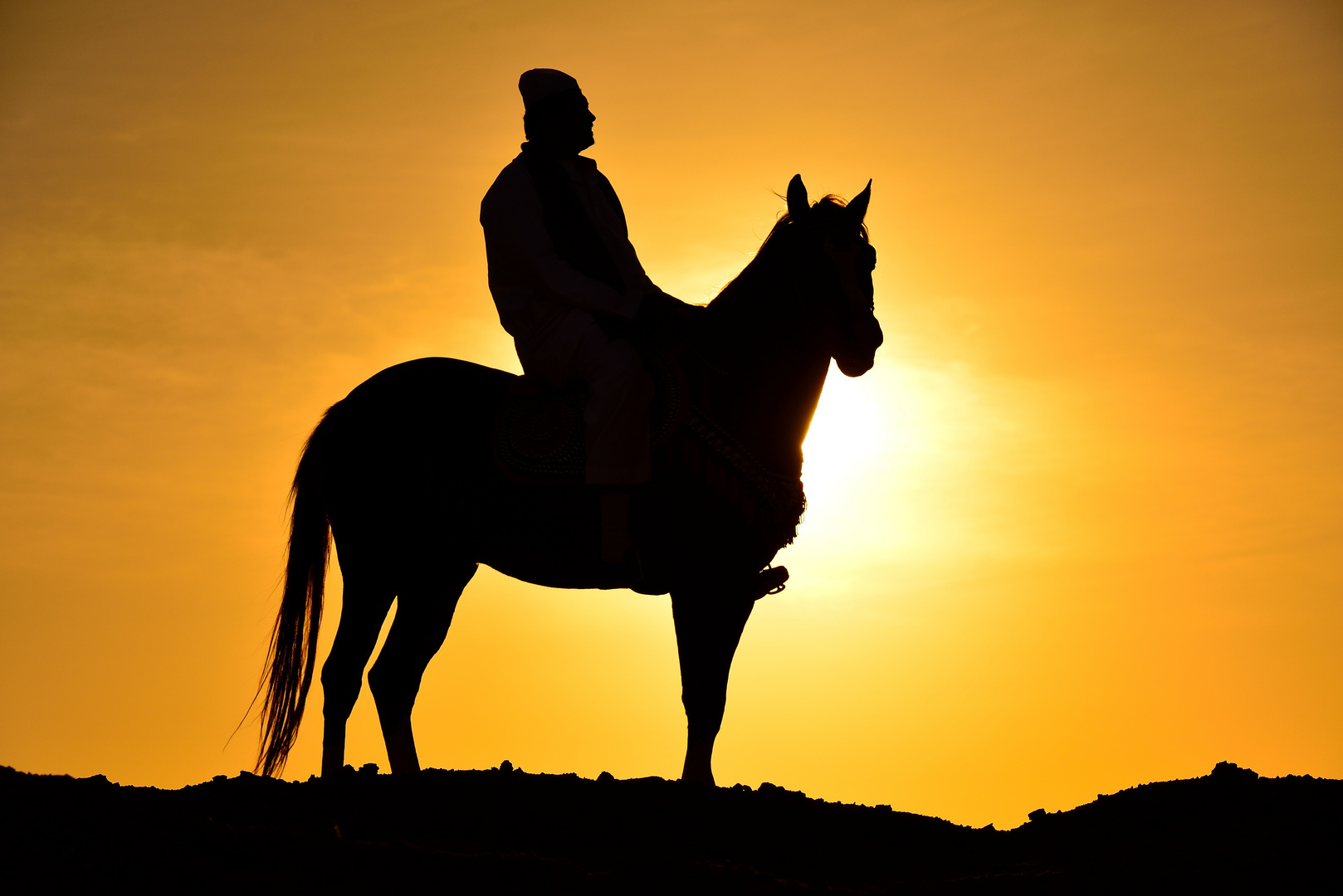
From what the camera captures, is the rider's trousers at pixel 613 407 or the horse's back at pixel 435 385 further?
the horse's back at pixel 435 385

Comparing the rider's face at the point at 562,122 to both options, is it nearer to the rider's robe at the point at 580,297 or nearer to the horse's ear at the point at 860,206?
the rider's robe at the point at 580,297

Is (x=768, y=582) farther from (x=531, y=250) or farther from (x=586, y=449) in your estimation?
(x=531, y=250)

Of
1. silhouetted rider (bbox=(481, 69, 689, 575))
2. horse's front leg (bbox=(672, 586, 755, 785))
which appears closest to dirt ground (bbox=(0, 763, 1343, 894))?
horse's front leg (bbox=(672, 586, 755, 785))

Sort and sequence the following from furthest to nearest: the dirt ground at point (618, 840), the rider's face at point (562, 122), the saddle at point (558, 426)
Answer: the rider's face at point (562, 122), the saddle at point (558, 426), the dirt ground at point (618, 840)

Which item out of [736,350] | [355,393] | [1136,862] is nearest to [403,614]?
[355,393]

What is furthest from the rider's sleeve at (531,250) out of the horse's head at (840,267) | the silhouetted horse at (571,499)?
the horse's head at (840,267)

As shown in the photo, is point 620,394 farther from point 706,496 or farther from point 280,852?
point 280,852

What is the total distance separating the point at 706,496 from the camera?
7.25 m

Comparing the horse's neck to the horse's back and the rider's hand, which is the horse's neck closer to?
the rider's hand

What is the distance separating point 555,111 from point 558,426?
189 cm

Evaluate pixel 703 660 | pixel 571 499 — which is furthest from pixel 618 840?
pixel 571 499

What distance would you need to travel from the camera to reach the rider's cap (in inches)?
301

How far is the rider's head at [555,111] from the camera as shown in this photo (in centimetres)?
766

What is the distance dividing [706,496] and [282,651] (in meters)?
2.78
